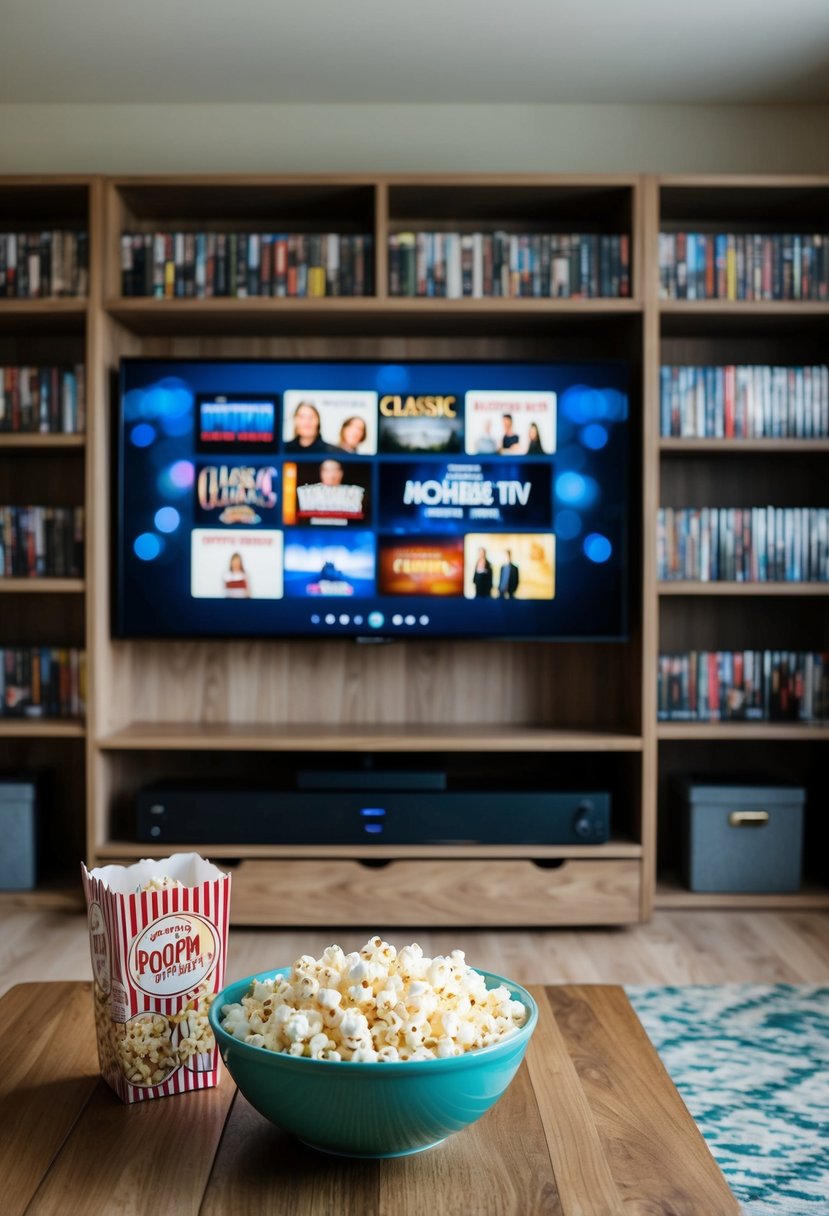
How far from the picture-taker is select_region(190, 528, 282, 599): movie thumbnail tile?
3.15m

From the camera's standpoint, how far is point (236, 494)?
3.15m

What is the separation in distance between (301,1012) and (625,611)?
7.57ft

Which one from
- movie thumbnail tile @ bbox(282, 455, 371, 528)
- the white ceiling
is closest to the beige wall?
the white ceiling

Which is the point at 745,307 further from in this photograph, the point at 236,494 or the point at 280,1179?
the point at 280,1179

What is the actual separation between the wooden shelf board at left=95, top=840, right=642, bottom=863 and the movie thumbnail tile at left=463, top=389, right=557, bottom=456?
1.12 metres

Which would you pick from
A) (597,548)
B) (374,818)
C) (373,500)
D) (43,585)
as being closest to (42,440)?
(43,585)

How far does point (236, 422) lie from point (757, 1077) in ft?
6.96

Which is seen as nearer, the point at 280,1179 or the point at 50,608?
the point at 280,1179

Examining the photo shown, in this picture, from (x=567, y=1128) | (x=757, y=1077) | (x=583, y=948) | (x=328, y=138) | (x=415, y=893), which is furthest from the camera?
(x=328, y=138)

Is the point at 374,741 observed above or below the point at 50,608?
below

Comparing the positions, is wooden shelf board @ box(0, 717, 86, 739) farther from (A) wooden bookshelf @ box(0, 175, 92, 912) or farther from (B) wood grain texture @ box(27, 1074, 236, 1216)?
(B) wood grain texture @ box(27, 1074, 236, 1216)

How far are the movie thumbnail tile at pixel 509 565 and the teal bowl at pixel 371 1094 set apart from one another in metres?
2.21

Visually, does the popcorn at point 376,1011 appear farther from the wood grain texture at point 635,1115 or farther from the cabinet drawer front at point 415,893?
the cabinet drawer front at point 415,893

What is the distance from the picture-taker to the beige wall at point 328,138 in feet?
11.2
